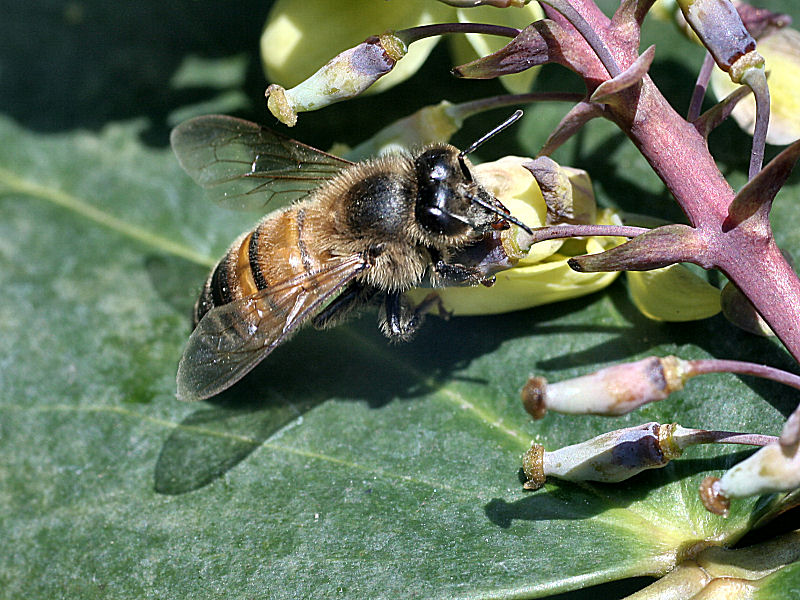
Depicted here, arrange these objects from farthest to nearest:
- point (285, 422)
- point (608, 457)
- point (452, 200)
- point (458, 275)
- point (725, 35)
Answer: point (285, 422), point (458, 275), point (452, 200), point (608, 457), point (725, 35)

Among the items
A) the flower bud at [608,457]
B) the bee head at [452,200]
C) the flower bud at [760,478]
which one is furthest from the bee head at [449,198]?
the flower bud at [760,478]

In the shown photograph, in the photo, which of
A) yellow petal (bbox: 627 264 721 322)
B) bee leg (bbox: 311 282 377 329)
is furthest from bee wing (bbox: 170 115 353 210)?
yellow petal (bbox: 627 264 721 322)

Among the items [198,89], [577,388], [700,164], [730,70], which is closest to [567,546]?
[577,388]

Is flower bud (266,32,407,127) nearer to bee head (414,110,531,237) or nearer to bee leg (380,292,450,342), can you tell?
bee head (414,110,531,237)

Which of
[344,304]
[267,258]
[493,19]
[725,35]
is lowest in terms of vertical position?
[344,304]

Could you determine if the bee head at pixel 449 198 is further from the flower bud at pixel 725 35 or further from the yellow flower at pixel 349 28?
the flower bud at pixel 725 35

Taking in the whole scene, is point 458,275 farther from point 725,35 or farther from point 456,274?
point 725,35

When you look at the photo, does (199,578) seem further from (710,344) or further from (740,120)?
(740,120)

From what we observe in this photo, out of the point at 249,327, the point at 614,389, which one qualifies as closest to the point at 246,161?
the point at 249,327

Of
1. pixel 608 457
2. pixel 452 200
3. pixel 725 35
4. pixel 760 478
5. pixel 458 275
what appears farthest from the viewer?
pixel 458 275
